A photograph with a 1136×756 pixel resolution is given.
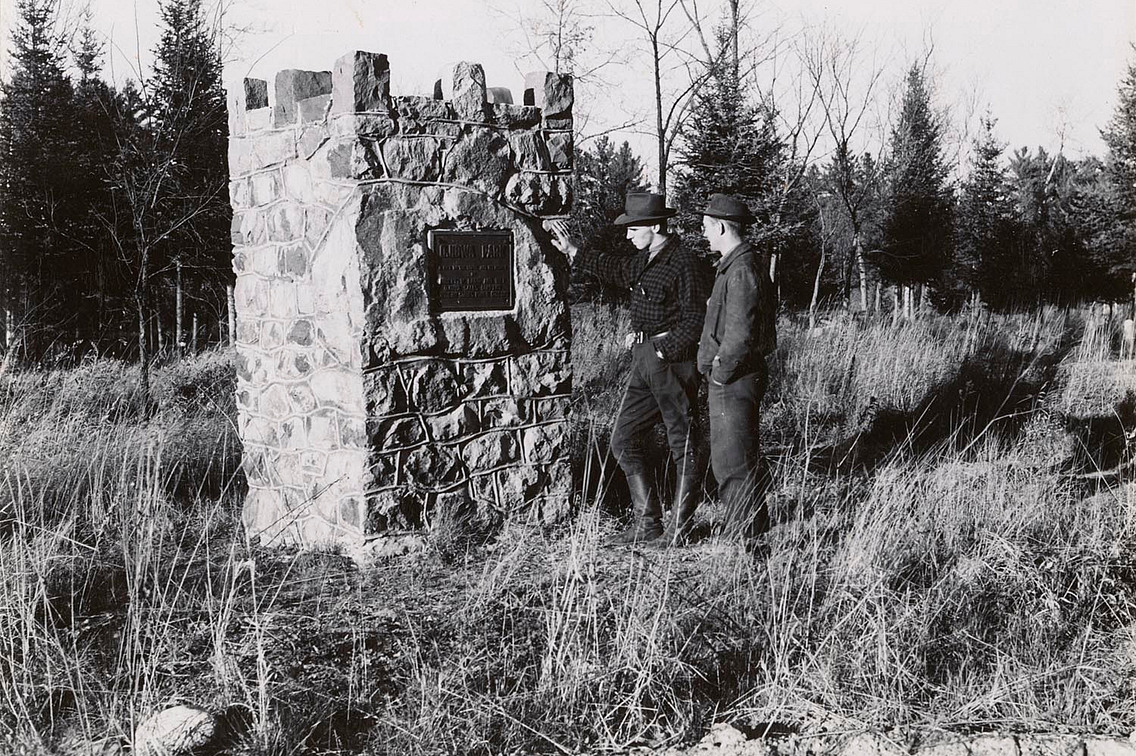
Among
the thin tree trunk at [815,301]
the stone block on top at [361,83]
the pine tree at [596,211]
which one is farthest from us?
the pine tree at [596,211]

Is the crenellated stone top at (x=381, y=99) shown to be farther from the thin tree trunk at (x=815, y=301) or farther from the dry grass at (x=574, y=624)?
the thin tree trunk at (x=815, y=301)

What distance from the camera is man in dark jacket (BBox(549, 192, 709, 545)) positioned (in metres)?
5.36

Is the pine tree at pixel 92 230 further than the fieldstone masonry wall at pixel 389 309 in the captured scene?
Yes

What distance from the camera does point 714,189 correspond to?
723 inches

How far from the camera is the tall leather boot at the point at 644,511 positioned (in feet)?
17.9

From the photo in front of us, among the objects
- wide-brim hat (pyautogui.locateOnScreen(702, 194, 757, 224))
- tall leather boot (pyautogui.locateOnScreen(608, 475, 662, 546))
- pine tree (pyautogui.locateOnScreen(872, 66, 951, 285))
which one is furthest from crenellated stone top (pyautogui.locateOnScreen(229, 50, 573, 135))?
pine tree (pyautogui.locateOnScreen(872, 66, 951, 285))

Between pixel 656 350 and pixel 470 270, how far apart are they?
1136 millimetres

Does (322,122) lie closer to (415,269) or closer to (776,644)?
(415,269)

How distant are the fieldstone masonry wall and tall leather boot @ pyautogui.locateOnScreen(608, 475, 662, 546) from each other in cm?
45

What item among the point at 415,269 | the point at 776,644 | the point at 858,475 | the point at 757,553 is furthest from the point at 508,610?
the point at 858,475

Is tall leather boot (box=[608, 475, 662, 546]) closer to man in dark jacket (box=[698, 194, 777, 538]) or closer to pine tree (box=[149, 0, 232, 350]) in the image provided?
man in dark jacket (box=[698, 194, 777, 538])

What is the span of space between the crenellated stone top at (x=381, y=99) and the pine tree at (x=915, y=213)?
75.6 ft

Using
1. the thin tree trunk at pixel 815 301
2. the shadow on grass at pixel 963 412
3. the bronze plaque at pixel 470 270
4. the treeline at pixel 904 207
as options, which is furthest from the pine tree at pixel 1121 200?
the bronze plaque at pixel 470 270

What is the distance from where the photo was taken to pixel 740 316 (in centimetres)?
484
